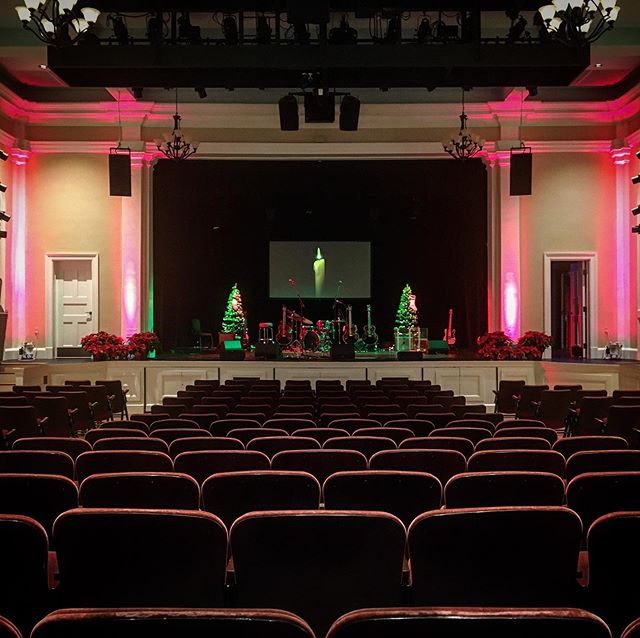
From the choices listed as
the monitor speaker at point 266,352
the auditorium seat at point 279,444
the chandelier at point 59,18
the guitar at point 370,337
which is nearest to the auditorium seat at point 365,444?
the auditorium seat at point 279,444

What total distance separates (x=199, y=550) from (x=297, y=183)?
551 inches

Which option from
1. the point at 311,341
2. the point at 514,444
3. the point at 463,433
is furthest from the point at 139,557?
the point at 311,341

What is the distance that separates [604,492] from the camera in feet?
9.07

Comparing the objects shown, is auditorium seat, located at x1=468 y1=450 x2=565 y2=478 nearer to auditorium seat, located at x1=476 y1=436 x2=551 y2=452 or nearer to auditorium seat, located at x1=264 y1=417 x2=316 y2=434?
auditorium seat, located at x1=476 y1=436 x2=551 y2=452

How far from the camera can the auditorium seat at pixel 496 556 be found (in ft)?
6.68

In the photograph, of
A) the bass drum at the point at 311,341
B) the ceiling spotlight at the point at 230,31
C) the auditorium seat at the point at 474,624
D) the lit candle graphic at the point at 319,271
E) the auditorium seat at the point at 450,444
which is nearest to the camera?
the auditorium seat at the point at 474,624

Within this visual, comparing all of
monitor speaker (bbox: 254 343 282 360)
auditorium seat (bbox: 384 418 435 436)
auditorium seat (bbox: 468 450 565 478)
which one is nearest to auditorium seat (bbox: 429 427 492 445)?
auditorium seat (bbox: 384 418 435 436)

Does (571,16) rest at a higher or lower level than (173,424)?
higher

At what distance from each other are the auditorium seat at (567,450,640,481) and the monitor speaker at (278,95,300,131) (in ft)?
31.6

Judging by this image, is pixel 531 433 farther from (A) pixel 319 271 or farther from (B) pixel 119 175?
(A) pixel 319 271

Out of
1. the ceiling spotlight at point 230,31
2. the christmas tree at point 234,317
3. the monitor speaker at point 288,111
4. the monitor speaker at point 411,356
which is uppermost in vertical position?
the ceiling spotlight at point 230,31

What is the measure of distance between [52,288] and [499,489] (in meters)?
13.5

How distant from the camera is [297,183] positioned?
1556 cm

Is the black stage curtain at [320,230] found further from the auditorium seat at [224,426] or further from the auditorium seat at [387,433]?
the auditorium seat at [387,433]
